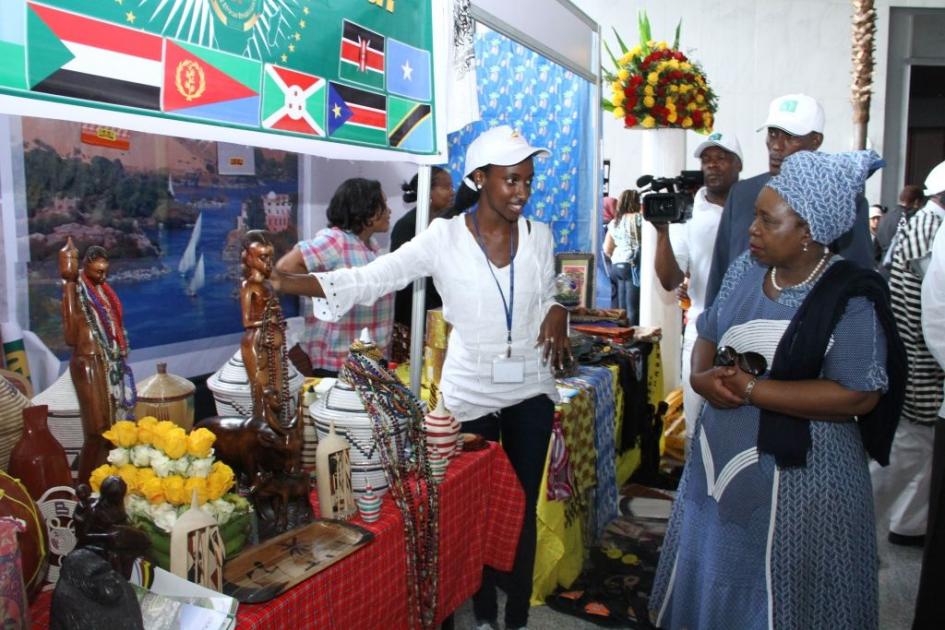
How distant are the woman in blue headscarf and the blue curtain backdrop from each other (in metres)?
2.38

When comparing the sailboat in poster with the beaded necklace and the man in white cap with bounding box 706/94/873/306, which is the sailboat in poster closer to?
the beaded necklace

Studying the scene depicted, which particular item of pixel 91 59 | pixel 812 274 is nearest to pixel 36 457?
pixel 91 59

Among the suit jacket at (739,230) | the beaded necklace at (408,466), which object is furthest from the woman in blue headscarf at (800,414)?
the beaded necklace at (408,466)

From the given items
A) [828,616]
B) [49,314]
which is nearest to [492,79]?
[49,314]

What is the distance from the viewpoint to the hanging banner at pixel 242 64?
1.38 m

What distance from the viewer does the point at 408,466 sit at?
5.65 feet

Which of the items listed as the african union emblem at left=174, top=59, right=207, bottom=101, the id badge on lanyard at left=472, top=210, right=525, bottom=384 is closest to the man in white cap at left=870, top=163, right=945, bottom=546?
the id badge on lanyard at left=472, top=210, right=525, bottom=384

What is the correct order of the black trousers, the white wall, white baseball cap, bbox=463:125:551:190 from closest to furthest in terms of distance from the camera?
white baseball cap, bbox=463:125:551:190 < the black trousers < the white wall

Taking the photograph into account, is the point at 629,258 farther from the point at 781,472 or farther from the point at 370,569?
the point at 370,569

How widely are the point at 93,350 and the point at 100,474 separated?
224mm

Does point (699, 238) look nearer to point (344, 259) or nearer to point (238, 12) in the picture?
point (344, 259)

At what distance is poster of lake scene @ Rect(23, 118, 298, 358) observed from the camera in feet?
8.52

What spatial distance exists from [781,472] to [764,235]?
56cm

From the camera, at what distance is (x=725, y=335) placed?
192cm
